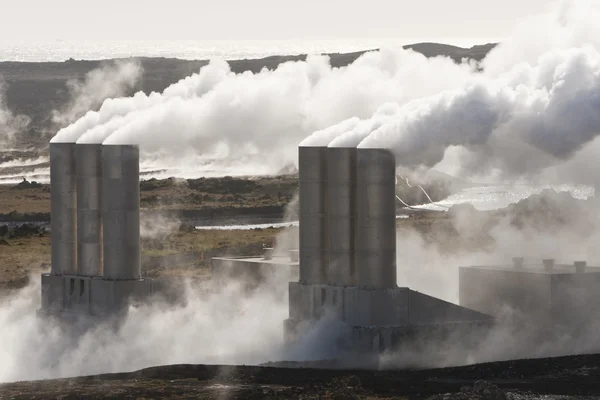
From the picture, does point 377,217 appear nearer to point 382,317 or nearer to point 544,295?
point 382,317

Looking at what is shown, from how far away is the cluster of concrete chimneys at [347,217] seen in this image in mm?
58125

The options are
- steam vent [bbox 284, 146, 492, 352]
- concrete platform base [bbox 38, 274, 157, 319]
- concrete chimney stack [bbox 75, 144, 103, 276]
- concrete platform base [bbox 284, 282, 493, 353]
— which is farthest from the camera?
concrete chimney stack [bbox 75, 144, 103, 276]

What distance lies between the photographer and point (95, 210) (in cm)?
6606

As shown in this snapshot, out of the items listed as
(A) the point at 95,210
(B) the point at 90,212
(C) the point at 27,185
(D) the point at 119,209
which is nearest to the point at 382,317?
(D) the point at 119,209

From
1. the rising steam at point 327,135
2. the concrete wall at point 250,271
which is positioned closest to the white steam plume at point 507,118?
the rising steam at point 327,135

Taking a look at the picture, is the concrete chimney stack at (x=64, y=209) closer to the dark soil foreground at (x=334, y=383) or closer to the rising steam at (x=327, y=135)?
the rising steam at (x=327, y=135)

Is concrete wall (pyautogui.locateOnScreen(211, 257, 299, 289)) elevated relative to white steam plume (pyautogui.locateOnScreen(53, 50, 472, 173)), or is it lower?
lower

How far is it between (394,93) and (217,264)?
13.8m

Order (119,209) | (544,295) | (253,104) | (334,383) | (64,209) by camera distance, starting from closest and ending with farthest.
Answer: (334,383), (544,295), (119,209), (64,209), (253,104)

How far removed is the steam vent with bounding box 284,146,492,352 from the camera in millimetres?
58062

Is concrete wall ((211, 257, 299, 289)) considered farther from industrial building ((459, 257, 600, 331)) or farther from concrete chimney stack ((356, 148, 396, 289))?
concrete chimney stack ((356, 148, 396, 289))

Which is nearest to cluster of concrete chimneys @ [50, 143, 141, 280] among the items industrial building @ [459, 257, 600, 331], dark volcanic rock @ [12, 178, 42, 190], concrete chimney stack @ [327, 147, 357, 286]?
concrete chimney stack @ [327, 147, 357, 286]

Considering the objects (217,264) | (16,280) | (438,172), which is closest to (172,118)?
(217,264)

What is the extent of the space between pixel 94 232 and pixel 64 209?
8.58ft
